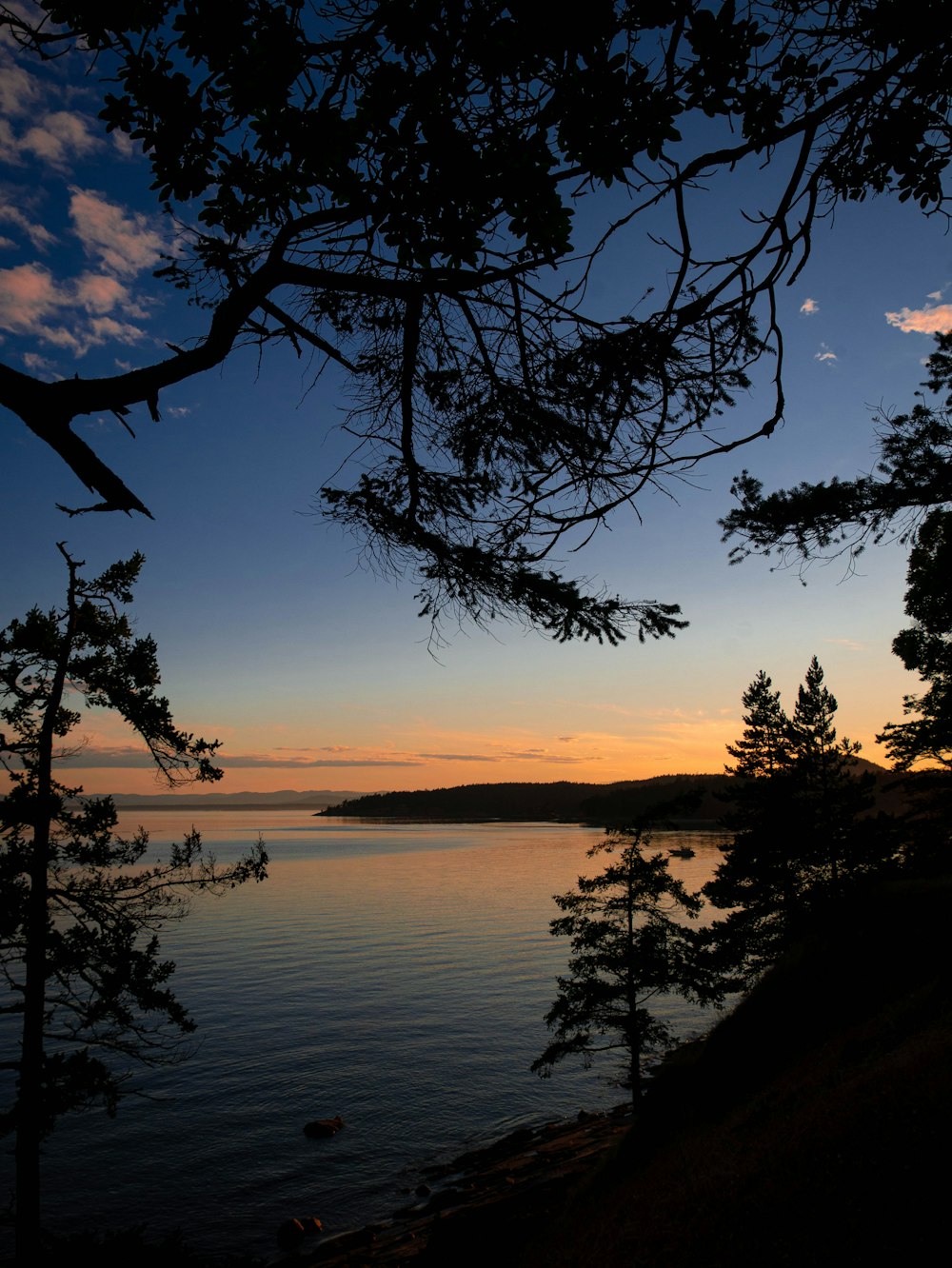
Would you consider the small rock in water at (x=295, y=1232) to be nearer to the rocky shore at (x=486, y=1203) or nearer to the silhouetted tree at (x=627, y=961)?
the rocky shore at (x=486, y=1203)

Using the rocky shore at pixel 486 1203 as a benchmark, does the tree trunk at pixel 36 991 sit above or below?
above

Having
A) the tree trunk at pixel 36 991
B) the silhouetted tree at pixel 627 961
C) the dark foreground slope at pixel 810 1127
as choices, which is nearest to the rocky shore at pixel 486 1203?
the dark foreground slope at pixel 810 1127

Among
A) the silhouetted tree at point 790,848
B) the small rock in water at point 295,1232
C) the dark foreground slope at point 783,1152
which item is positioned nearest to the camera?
the dark foreground slope at point 783,1152

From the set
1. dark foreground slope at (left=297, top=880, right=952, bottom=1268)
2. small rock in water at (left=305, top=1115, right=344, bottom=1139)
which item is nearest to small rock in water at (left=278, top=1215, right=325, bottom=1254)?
dark foreground slope at (left=297, top=880, right=952, bottom=1268)

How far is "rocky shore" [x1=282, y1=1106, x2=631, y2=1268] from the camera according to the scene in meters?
11.3

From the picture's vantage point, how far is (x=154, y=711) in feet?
→ 48.9

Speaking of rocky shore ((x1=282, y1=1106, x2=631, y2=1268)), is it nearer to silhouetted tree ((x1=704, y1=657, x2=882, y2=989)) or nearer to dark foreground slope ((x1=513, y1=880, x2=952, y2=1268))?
dark foreground slope ((x1=513, y1=880, x2=952, y2=1268))

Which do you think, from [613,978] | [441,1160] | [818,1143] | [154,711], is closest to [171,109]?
[818,1143]

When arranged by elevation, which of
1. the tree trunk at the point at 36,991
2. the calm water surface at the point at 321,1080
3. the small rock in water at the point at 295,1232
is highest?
the tree trunk at the point at 36,991

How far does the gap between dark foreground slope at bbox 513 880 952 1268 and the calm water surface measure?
36.6 feet

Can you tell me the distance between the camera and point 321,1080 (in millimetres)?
26875

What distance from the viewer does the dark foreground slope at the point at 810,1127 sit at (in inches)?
230

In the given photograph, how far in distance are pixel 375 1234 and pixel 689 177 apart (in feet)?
68.2

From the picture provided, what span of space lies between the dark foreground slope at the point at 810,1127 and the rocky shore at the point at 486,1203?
1.03 metres
